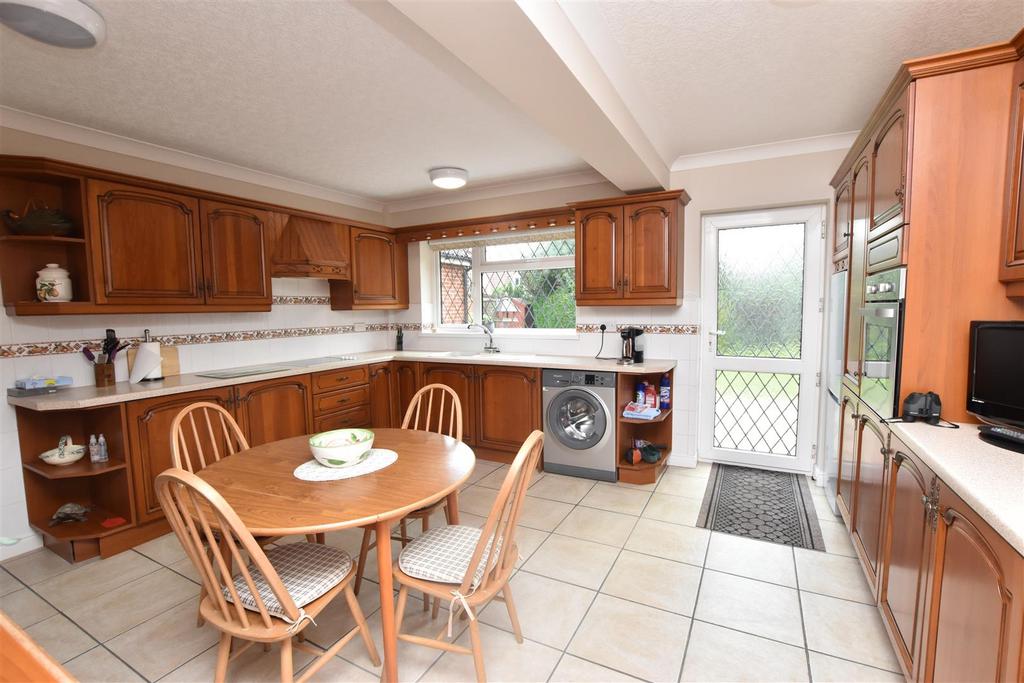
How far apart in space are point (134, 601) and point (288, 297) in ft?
8.45

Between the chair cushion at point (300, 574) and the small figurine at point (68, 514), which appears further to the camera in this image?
the small figurine at point (68, 514)

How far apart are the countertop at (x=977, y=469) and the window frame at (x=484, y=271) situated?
2802 mm

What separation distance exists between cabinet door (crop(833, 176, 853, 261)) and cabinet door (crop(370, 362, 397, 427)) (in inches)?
143

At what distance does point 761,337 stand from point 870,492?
172 cm

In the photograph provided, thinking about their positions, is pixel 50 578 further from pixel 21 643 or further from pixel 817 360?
pixel 817 360

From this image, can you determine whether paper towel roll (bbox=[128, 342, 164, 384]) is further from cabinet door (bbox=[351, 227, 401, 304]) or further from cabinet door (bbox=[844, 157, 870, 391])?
cabinet door (bbox=[844, 157, 870, 391])

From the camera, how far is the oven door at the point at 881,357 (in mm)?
1696

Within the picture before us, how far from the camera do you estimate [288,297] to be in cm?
413

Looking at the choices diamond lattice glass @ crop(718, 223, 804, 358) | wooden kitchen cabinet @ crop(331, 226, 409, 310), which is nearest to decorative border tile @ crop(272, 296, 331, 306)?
wooden kitchen cabinet @ crop(331, 226, 409, 310)

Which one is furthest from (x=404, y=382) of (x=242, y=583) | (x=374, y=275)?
(x=242, y=583)

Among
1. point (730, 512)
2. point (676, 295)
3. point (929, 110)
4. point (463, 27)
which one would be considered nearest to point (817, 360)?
point (676, 295)

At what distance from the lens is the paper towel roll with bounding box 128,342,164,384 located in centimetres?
295

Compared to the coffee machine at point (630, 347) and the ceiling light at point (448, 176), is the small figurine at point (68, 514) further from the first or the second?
the coffee machine at point (630, 347)

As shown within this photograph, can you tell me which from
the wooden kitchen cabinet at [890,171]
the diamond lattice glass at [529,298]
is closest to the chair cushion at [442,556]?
the wooden kitchen cabinet at [890,171]
